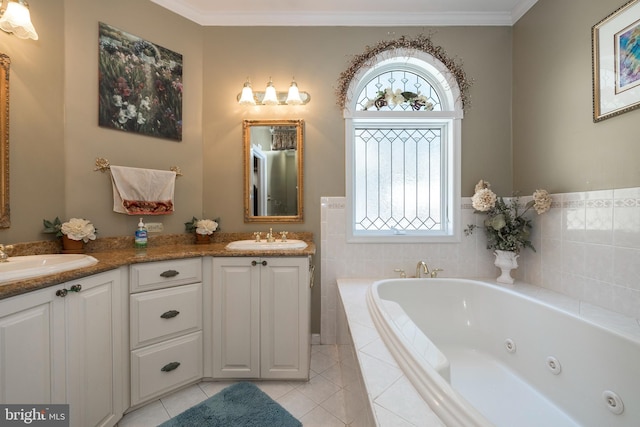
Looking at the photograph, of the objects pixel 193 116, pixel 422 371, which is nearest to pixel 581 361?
pixel 422 371

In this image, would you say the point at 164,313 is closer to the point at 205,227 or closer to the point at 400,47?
the point at 205,227

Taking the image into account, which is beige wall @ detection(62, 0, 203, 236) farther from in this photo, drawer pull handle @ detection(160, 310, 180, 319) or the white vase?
the white vase

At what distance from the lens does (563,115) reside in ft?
5.41

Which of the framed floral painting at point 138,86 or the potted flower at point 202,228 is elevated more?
the framed floral painting at point 138,86

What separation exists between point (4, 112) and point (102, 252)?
89 cm

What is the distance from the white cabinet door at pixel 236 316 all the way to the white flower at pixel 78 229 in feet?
2.49

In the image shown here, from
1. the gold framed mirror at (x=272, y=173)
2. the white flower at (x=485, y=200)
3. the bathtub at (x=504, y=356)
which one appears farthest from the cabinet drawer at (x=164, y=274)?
the white flower at (x=485, y=200)

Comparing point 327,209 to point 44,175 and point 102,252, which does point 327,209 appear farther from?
point 44,175

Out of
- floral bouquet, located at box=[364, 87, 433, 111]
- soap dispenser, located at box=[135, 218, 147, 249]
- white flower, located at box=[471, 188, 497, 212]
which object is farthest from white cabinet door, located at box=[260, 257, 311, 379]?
floral bouquet, located at box=[364, 87, 433, 111]

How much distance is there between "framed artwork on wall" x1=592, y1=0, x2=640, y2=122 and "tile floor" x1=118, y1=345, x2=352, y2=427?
205 cm

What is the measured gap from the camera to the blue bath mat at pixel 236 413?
1.36 m

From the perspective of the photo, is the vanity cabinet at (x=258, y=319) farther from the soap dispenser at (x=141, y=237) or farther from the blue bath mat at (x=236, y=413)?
the soap dispenser at (x=141, y=237)

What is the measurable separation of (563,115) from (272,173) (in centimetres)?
204

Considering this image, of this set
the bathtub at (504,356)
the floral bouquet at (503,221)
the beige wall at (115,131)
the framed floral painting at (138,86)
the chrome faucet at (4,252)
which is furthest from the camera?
the floral bouquet at (503,221)
